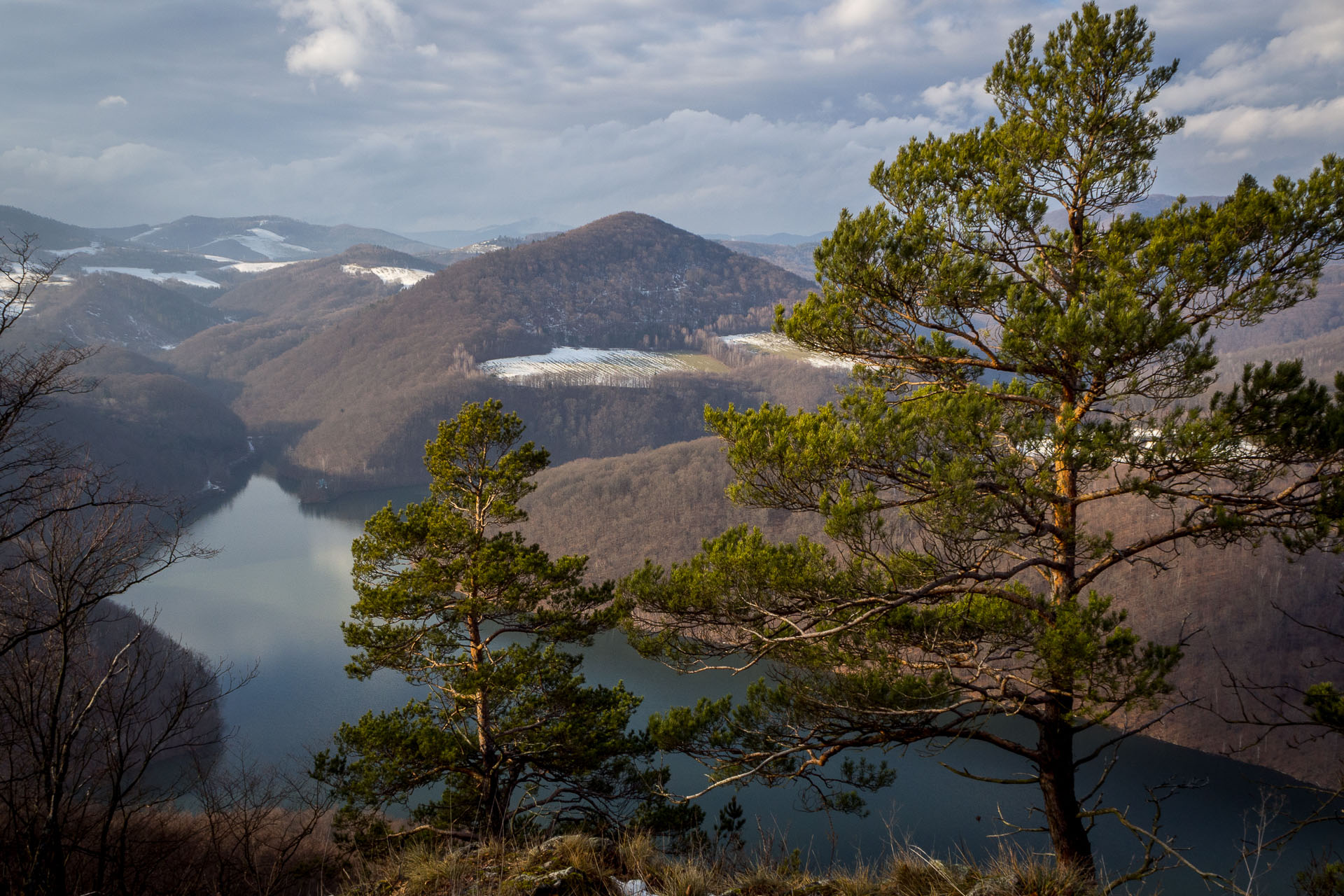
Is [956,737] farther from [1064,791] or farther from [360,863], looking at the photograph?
[360,863]

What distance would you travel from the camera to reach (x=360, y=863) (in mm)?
5641

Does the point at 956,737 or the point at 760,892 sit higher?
the point at 956,737

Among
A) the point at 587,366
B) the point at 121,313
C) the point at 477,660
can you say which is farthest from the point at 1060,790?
the point at 121,313

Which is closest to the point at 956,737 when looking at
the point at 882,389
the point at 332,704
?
the point at 882,389

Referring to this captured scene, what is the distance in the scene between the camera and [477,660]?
8766 mm

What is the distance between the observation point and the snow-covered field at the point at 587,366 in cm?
11250

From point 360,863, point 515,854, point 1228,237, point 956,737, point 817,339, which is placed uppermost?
point 1228,237

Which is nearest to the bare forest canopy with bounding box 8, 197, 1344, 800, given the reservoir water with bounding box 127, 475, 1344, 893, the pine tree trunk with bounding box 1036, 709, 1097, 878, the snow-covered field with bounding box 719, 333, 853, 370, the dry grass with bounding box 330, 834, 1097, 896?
the pine tree trunk with bounding box 1036, 709, 1097, 878

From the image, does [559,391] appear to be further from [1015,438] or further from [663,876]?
[663,876]

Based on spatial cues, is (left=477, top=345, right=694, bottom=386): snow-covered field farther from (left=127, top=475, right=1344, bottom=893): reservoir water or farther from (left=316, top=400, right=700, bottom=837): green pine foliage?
(left=316, top=400, right=700, bottom=837): green pine foliage

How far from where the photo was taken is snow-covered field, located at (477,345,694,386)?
112 meters

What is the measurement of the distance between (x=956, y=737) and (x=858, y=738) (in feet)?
2.49

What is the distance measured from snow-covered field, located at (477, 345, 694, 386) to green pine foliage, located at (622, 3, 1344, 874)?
103m

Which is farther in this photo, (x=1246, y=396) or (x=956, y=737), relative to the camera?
(x=956, y=737)
